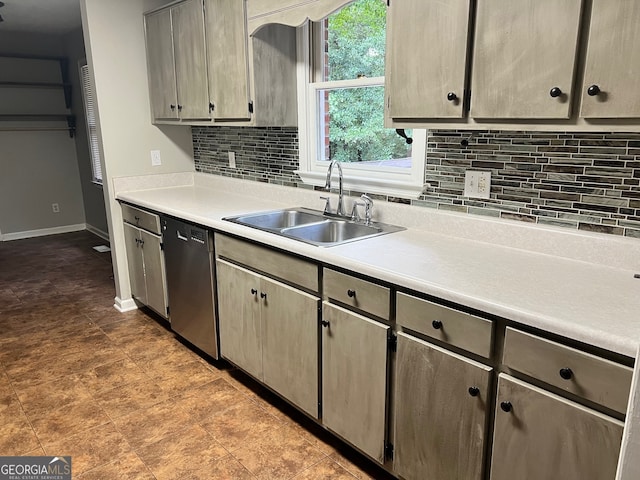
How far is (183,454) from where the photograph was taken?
6.66 feet

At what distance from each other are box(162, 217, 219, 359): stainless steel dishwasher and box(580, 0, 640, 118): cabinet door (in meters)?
1.83

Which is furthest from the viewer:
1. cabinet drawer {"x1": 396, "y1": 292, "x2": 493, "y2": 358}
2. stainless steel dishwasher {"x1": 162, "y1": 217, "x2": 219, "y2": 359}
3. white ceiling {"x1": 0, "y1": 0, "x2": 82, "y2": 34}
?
white ceiling {"x1": 0, "y1": 0, "x2": 82, "y2": 34}

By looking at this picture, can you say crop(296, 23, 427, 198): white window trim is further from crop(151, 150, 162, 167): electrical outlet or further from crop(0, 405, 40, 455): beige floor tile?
crop(0, 405, 40, 455): beige floor tile

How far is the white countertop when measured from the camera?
1209 mm

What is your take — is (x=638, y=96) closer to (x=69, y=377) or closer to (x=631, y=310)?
(x=631, y=310)

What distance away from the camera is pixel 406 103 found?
1.81m

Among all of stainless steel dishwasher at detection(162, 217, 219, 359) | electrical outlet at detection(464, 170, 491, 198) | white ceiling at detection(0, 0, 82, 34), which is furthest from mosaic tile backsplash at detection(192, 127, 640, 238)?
white ceiling at detection(0, 0, 82, 34)

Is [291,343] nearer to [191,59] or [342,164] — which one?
[342,164]

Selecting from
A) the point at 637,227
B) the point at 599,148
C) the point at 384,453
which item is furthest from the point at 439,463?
the point at 599,148

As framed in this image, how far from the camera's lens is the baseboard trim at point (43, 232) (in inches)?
227

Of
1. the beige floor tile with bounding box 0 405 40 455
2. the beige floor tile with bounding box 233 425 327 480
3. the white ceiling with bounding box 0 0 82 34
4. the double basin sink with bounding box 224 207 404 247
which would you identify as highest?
the white ceiling with bounding box 0 0 82 34

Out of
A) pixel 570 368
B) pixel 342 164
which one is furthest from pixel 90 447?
pixel 570 368

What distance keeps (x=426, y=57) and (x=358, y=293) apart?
34.8 inches

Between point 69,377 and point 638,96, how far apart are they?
2.87 m
